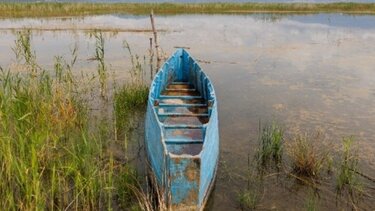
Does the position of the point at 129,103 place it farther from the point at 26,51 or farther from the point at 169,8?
the point at 169,8

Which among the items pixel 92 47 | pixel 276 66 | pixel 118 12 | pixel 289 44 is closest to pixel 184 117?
pixel 276 66

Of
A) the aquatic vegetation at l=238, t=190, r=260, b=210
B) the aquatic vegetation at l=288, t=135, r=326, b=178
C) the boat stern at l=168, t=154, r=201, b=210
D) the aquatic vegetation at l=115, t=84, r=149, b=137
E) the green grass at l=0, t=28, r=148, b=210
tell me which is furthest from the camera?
the aquatic vegetation at l=115, t=84, r=149, b=137

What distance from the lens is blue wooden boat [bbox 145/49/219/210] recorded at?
500 cm

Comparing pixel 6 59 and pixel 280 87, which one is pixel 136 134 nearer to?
pixel 280 87

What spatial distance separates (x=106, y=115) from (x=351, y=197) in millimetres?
5818

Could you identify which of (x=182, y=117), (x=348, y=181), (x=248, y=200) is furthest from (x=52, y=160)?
(x=348, y=181)

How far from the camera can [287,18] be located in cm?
3291

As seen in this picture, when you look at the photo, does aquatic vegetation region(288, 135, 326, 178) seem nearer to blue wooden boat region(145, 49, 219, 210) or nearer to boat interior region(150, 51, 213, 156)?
blue wooden boat region(145, 49, 219, 210)

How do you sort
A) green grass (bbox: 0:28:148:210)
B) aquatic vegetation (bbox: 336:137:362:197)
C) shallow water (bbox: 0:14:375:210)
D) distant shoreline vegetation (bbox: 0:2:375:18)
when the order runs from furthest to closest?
distant shoreline vegetation (bbox: 0:2:375:18) < shallow water (bbox: 0:14:375:210) < aquatic vegetation (bbox: 336:137:362:197) < green grass (bbox: 0:28:148:210)

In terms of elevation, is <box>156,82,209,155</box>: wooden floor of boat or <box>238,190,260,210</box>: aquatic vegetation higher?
<box>156,82,209,155</box>: wooden floor of boat

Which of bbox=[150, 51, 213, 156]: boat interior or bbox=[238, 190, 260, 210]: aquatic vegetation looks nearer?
bbox=[238, 190, 260, 210]: aquatic vegetation

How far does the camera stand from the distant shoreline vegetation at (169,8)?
33.1 meters

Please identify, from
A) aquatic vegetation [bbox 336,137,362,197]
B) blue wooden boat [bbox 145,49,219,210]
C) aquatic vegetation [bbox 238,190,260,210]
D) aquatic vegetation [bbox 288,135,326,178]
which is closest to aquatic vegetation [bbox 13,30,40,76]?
blue wooden boat [bbox 145,49,219,210]

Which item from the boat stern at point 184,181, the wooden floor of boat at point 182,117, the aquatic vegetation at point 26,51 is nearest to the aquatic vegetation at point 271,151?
the wooden floor of boat at point 182,117
